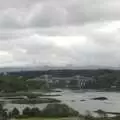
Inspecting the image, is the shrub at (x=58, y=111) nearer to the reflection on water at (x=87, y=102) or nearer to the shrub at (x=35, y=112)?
the shrub at (x=35, y=112)

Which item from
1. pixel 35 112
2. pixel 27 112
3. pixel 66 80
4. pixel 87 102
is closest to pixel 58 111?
pixel 35 112

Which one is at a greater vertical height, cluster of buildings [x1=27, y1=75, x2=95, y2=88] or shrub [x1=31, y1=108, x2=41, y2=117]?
cluster of buildings [x1=27, y1=75, x2=95, y2=88]

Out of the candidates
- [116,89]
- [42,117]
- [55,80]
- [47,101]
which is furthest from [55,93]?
[42,117]

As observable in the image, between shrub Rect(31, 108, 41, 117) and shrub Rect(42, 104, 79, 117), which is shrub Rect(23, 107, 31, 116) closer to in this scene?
shrub Rect(31, 108, 41, 117)

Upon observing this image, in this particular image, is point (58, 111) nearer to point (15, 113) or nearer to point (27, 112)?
point (27, 112)

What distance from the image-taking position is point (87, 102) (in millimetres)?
26359

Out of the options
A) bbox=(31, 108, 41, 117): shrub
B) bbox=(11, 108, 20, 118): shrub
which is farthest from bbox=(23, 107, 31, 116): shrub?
bbox=(11, 108, 20, 118): shrub

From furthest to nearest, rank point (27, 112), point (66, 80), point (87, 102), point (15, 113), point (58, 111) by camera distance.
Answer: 1. point (66, 80)
2. point (87, 102)
3. point (15, 113)
4. point (27, 112)
5. point (58, 111)

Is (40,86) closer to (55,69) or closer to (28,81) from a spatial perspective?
(28,81)

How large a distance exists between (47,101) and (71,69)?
22.8 feet

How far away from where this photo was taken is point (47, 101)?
2475cm

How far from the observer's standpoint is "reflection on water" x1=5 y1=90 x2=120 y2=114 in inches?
934

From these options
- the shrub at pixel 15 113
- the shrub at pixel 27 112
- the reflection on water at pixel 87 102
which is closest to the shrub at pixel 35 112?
the shrub at pixel 27 112

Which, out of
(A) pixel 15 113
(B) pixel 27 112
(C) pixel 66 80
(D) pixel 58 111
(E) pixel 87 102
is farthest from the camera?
(C) pixel 66 80
